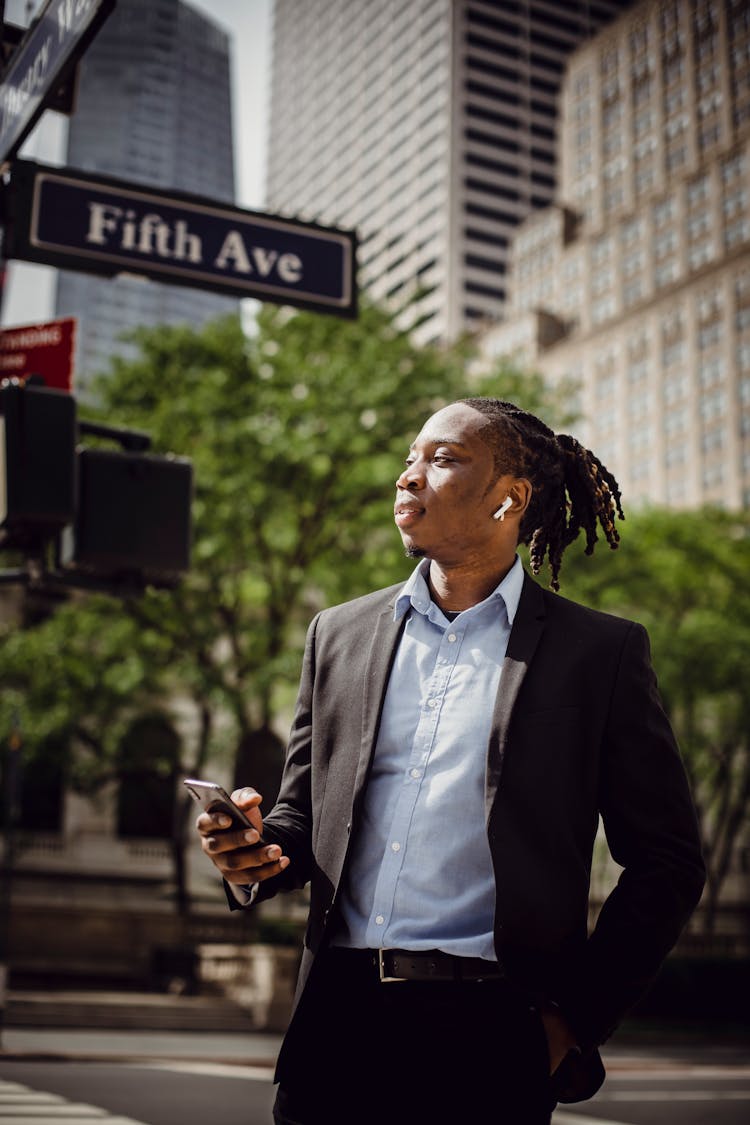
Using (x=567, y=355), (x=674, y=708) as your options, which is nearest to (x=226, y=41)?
(x=674, y=708)

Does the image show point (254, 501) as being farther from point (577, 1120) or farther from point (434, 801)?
point (434, 801)

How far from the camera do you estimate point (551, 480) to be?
311 cm

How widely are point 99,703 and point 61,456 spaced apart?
18.0m

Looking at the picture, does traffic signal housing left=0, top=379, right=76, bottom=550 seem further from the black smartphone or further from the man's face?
the black smartphone

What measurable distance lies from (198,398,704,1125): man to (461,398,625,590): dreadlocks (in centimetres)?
2

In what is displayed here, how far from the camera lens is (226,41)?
1988 inches

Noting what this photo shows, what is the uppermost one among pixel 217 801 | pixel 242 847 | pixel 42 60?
pixel 42 60

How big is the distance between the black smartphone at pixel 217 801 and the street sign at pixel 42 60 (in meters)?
2.62

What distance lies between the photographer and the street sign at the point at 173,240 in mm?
5230

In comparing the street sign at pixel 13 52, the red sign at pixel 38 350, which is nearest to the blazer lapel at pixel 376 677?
the street sign at pixel 13 52

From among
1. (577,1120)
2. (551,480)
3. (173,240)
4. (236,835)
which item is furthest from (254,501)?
(236,835)

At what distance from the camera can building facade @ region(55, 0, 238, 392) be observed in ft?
135

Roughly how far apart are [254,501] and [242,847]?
18888mm

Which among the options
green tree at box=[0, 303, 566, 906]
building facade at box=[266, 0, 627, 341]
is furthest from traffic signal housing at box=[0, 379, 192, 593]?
building facade at box=[266, 0, 627, 341]
